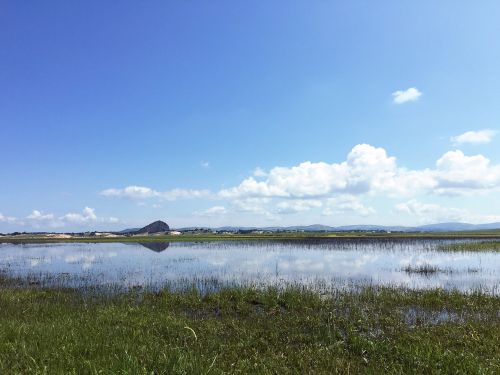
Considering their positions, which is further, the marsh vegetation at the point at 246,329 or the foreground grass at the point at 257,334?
the marsh vegetation at the point at 246,329

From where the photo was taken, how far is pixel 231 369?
32.6ft

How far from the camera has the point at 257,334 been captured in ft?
46.6

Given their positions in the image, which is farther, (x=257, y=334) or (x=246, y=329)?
(x=246, y=329)

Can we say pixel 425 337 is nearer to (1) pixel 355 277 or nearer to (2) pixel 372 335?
(2) pixel 372 335

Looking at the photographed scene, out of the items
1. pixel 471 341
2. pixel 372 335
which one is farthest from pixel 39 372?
pixel 471 341

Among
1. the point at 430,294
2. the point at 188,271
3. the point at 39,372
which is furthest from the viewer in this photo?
the point at 188,271

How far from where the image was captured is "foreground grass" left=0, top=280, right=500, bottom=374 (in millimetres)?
9977

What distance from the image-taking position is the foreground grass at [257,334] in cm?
998

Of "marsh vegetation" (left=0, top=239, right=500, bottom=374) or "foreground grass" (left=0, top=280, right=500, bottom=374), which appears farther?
"marsh vegetation" (left=0, top=239, right=500, bottom=374)

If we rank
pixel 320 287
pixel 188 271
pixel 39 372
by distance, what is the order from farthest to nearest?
1. pixel 188 271
2. pixel 320 287
3. pixel 39 372

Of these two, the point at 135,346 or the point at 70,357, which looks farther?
the point at 135,346

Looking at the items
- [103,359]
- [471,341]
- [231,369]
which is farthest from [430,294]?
[103,359]

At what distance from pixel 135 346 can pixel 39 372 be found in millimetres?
3159

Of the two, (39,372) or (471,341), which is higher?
(39,372)
